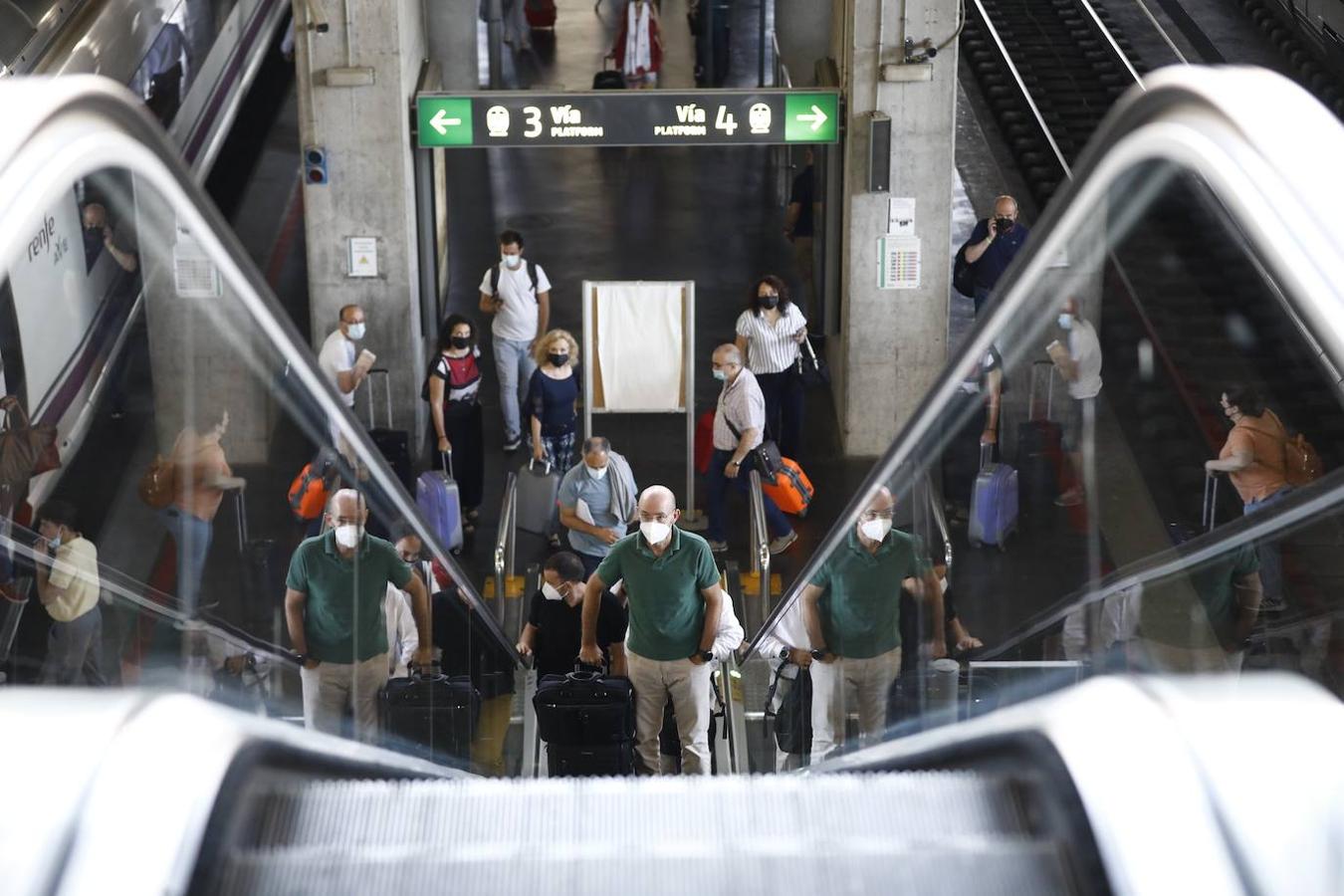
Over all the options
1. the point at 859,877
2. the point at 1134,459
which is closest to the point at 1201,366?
the point at 1134,459

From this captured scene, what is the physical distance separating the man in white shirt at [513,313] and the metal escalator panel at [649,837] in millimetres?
9064

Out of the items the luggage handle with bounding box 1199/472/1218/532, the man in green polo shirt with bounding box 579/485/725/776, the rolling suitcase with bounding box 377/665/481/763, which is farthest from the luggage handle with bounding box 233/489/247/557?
the man in green polo shirt with bounding box 579/485/725/776

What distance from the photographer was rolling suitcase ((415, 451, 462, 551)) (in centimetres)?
1005

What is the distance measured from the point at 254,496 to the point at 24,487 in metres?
1.21

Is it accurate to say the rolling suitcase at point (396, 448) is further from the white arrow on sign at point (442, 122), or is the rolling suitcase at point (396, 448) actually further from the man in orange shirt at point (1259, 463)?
the man in orange shirt at point (1259, 463)

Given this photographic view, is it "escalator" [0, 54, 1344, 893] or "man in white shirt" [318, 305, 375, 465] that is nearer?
"escalator" [0, 54, 1344, 893]

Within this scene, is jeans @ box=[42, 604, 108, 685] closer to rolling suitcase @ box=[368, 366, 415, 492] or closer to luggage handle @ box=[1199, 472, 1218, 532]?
luggage handle @ box=[1199, 472, 1218, 532]

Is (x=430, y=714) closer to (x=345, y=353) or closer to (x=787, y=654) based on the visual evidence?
(x=787, y=654)

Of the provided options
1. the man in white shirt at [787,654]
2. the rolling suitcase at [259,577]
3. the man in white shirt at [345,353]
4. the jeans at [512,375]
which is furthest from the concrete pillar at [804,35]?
the rolling suitcase at [259,577]

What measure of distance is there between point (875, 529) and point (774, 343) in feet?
20.2

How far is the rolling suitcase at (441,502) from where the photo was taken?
10.1 m

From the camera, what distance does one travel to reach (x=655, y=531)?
20.8ft

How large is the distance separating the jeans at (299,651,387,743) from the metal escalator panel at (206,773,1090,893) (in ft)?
4.30

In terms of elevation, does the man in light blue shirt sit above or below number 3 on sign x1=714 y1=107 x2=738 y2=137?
below
